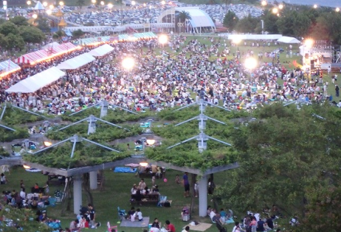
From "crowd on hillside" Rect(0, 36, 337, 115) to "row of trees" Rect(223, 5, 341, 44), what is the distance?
4.96 meters

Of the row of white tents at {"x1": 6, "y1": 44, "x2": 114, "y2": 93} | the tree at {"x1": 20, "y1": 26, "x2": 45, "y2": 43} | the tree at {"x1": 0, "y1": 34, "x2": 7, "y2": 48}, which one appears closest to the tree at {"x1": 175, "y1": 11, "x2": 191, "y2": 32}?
the tree at {"x1": 20, "y1": 26, "x2": 45, "y2": 43}

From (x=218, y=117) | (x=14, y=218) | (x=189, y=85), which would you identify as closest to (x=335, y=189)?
(x=14, y=218)

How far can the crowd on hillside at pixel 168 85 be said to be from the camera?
37125 millimetres

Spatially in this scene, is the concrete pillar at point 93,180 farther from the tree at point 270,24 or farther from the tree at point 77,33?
the tree at point 77,33

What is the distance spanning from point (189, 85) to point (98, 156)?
26222 millimetres

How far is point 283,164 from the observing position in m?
14.6

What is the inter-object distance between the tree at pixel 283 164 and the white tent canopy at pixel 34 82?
75.4 feet

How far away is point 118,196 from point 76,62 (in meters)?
31.4

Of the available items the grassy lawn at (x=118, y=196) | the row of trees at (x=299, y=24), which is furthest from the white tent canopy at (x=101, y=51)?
the grassy lawn at (x=118, y=196)

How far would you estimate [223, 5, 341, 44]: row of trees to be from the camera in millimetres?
63688

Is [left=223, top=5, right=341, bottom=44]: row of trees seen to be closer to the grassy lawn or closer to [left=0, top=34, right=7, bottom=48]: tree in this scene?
[left=0, top=34, right=7, bottom=48]: tree

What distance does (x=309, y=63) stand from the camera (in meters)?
54.2

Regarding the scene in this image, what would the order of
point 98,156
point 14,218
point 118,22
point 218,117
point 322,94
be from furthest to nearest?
point 118,22 → point 322,94 → point 218,117 → point 98,156 → point 14,218

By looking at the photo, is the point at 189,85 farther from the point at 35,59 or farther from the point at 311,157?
the point at 311,157
